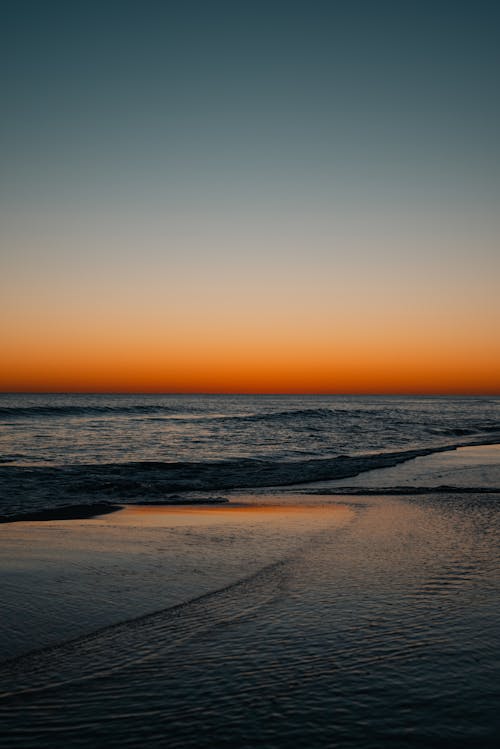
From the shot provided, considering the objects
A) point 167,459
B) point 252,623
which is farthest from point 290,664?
point 167,459

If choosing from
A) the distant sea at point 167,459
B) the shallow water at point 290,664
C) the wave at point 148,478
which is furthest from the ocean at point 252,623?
the distant sea at point 167,459

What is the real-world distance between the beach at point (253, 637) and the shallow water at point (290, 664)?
12 mm

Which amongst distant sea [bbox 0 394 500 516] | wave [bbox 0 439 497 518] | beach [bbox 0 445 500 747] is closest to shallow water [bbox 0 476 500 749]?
beach [bbox 0 445 500 747]

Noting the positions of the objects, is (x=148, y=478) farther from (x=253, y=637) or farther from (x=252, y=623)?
(x=253, y=637)

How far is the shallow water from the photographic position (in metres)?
2.73

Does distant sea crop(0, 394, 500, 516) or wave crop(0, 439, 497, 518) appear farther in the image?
distant sea crop(0, 394, 500, 516)

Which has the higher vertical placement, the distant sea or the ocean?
the ocean

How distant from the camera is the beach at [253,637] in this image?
2.78 metres

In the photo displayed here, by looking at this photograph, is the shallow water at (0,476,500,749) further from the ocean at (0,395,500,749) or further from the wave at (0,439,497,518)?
the wave at (0,439,497,518)

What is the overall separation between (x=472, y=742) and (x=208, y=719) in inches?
49.6

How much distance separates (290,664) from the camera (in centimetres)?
342

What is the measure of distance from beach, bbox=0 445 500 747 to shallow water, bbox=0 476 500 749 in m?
0.01

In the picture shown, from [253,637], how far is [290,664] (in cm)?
50

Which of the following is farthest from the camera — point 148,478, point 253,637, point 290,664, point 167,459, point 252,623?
point 167,459
